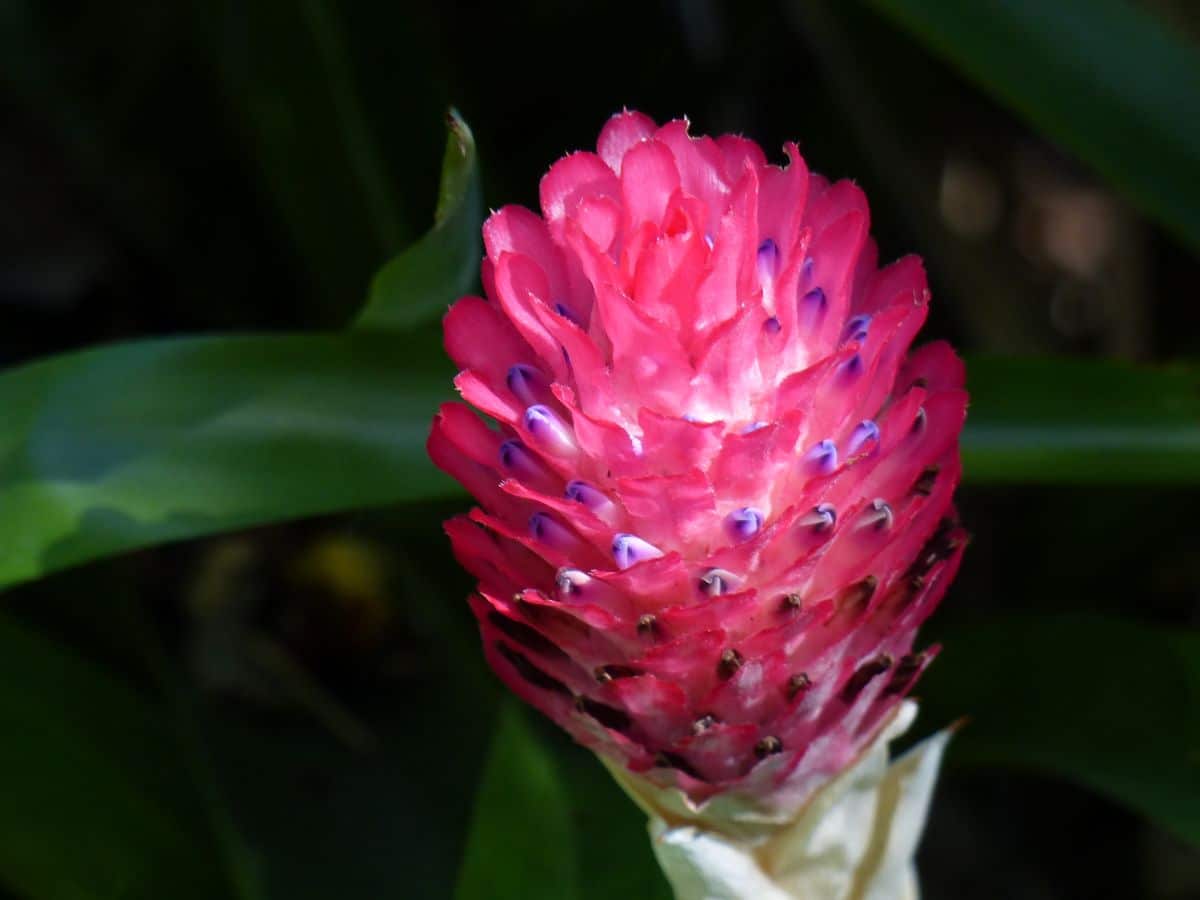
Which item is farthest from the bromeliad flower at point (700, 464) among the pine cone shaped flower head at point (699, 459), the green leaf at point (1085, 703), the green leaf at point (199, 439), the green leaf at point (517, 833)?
the green leaf at point (1085, 703)

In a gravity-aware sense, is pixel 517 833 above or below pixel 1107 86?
below

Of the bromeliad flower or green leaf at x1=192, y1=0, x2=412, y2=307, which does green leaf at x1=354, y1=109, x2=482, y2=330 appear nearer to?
the bromeliad flower

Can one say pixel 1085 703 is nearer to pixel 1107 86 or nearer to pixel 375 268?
pixel 1107 86

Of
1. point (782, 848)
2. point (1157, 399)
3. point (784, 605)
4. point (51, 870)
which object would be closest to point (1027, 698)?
point (1157, 399)

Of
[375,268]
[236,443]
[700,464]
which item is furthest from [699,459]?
[375,268]

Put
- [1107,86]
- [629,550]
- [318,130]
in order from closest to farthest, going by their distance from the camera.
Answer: [629,550] < [1107,86] < [318,130]

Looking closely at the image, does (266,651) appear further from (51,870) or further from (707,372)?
(707,372)
